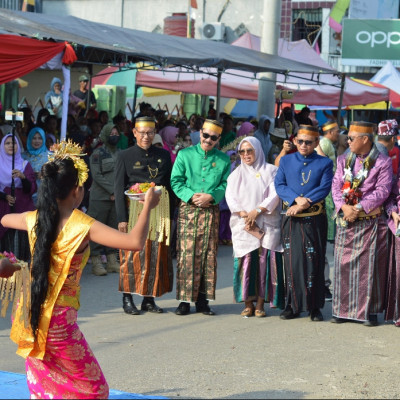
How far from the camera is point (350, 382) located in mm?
5871

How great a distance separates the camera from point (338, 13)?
30.9 meters

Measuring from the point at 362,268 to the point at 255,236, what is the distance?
1009mm

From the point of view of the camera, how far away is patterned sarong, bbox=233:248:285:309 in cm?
806

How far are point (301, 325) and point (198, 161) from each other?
1.77 m

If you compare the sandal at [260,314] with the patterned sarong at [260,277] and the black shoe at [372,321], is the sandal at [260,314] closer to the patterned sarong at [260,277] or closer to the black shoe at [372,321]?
the patterned sarong at [260,277]

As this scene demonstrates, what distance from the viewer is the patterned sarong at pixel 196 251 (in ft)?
26.3

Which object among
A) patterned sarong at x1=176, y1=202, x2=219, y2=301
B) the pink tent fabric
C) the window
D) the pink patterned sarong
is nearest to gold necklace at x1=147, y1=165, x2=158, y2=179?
patterned sarong at x1=176, y1=202, x2=219, y2=301

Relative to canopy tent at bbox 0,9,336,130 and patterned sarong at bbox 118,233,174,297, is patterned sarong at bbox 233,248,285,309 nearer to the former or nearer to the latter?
patterned sarong at bbox 118,233,174,297

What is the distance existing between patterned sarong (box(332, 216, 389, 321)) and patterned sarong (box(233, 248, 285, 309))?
56 cm

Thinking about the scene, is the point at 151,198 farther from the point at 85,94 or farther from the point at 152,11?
the point at 152,11

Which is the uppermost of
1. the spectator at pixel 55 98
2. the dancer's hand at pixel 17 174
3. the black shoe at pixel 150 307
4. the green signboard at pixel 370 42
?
the green signboard at pixel 370 42

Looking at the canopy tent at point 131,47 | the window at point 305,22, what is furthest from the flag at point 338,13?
the canopy tent at point 131,47

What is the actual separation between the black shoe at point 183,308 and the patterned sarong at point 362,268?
137cm

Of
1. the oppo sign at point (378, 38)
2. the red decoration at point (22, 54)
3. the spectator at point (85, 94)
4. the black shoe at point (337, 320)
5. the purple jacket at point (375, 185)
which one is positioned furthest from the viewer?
the oppo sign at point (378, 38)
